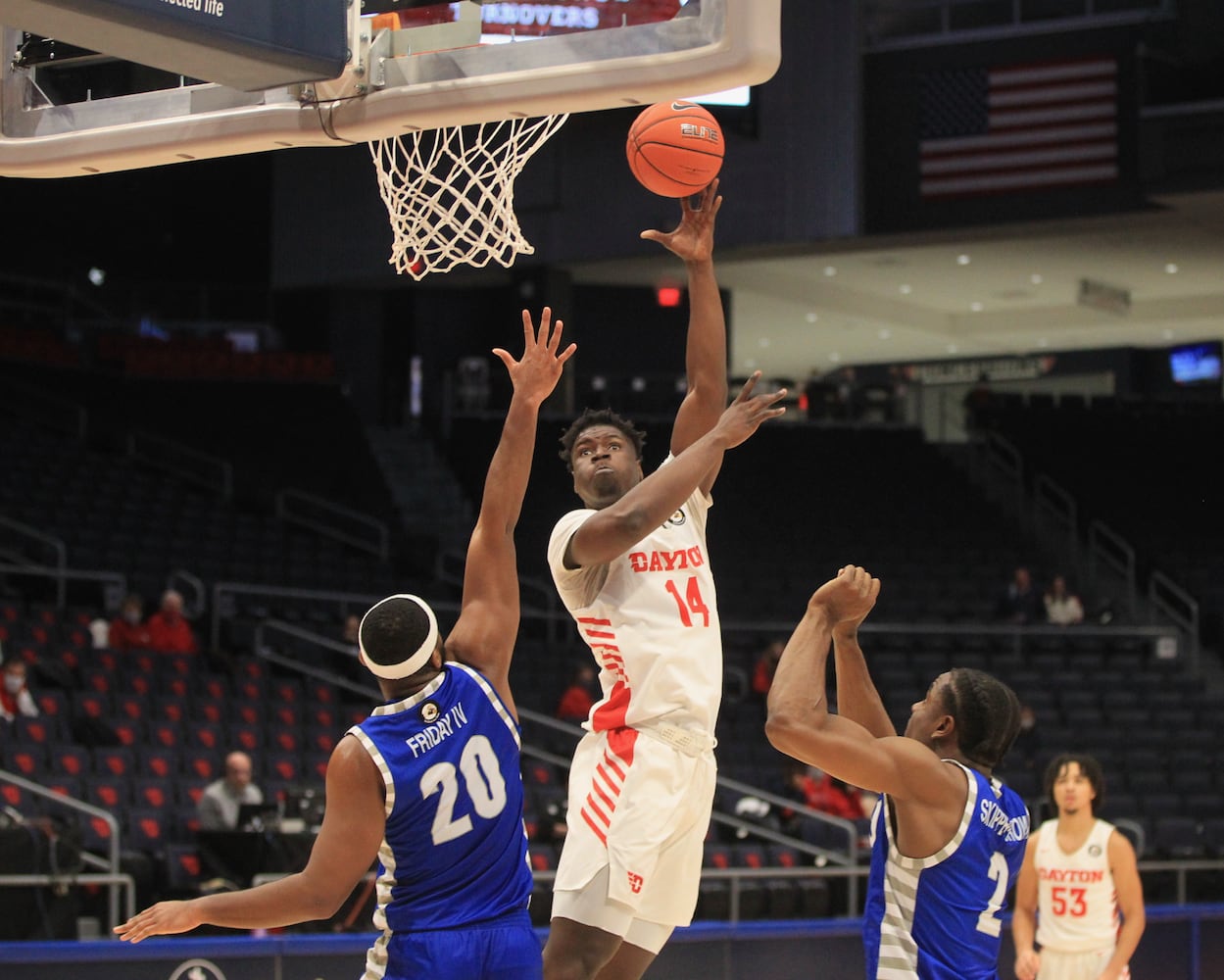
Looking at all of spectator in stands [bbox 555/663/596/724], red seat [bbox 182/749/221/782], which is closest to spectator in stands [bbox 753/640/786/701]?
spectator in stands [bbox 555/663/596/724]

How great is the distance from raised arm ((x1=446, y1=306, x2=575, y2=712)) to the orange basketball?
62cm

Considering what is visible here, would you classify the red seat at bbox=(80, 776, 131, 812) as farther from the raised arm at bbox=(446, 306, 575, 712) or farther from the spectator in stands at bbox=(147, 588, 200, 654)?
the raised arm at bbox=(446, 306, 575, 712)

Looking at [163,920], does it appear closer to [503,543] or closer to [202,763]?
[503,543]

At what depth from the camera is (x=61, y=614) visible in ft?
44.3

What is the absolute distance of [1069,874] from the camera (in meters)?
7.55

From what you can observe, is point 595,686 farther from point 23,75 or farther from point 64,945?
point 23,75

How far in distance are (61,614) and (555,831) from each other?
4.87 meters

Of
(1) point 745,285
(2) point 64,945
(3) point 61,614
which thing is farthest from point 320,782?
(1) point 745,285

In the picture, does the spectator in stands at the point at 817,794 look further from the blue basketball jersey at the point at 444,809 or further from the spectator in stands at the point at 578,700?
the blue basketball jersey at the point at 444,809

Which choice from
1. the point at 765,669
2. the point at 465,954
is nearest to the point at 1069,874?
the point at 465,954

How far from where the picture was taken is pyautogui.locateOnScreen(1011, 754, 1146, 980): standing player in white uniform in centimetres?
741

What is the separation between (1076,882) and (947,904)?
3762 mm

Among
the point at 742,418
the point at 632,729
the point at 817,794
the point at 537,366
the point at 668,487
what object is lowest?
the point at 817,794

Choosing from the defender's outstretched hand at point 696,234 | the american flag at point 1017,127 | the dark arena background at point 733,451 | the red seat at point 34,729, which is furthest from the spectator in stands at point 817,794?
the defender's outstretched hand at point 696,234
